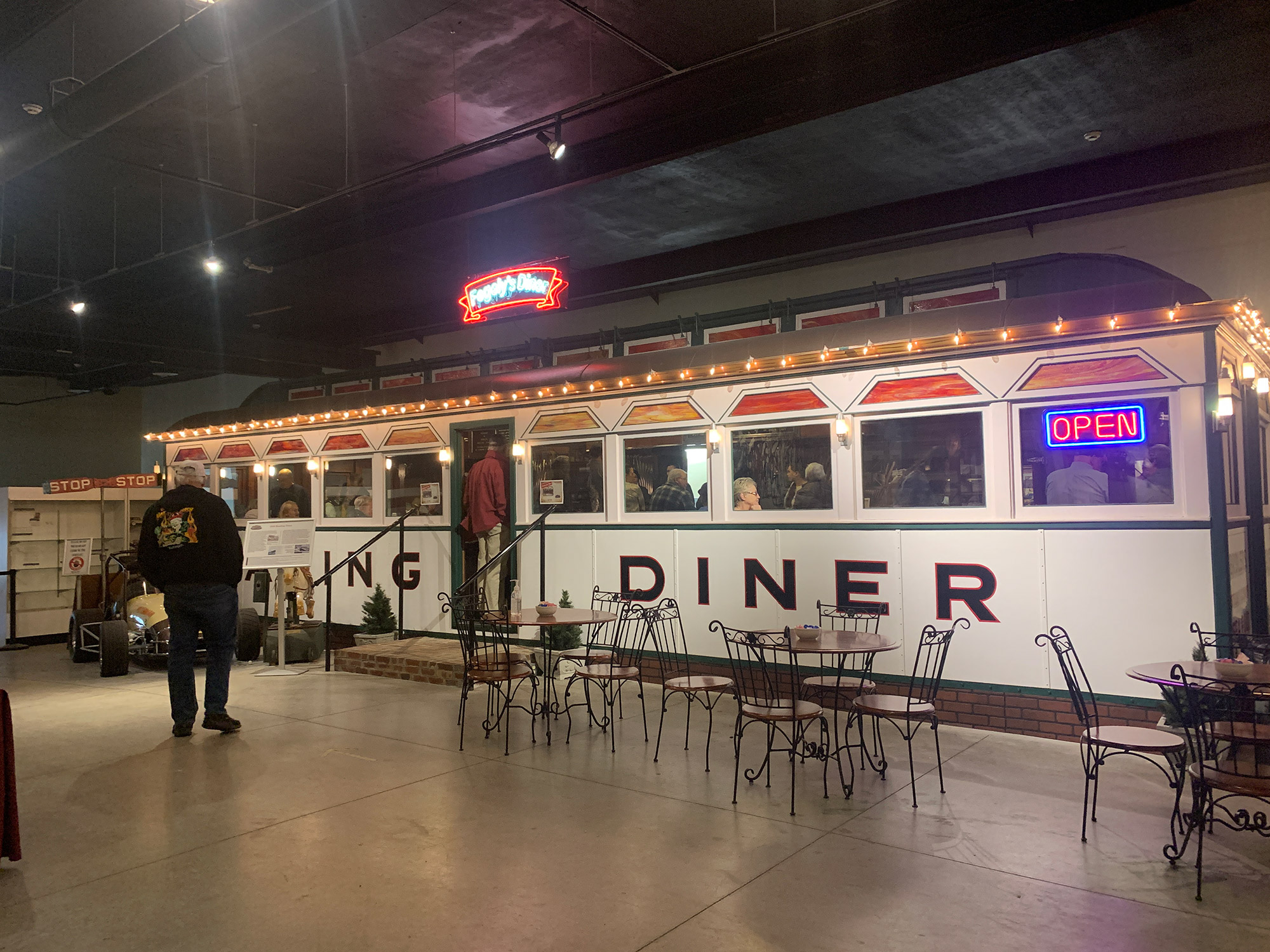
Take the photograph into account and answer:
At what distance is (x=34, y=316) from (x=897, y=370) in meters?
13.7

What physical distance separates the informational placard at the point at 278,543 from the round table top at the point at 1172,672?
857 centimetres

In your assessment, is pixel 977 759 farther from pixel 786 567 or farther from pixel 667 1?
pixel 667 1

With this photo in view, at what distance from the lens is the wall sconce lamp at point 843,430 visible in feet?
25.2

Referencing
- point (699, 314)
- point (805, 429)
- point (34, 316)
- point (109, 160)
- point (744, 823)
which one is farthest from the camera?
point (34, 316)

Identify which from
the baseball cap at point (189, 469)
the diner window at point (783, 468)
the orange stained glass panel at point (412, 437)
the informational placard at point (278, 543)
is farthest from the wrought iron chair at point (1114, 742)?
the informational placard at point (278, 543)

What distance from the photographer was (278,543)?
9859 millimetres

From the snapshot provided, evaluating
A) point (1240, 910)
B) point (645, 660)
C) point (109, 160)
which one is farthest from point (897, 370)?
point (109, 160)

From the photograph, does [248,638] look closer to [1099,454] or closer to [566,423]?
[566,423]

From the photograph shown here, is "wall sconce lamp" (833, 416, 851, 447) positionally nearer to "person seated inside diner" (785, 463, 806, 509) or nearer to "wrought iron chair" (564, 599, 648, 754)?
"person seated inside diner" (785, 463, 806, 509)

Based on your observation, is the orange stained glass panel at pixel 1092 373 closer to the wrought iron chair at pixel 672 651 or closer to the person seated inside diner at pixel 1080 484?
the person seated inside diner at pixel 1080 484

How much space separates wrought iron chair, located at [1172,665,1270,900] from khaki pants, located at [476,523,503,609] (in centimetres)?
736

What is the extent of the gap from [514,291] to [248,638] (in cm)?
549

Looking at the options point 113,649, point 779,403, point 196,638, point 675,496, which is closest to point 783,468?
point 779,403

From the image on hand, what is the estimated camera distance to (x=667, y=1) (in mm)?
6301
